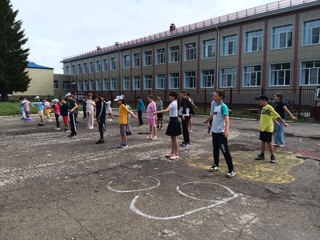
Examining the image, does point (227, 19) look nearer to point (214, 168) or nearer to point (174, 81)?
point (174, 81)

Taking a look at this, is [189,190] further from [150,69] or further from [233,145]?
[150,69]

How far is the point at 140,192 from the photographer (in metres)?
5.09

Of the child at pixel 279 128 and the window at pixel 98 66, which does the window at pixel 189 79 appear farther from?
the child at pixel 279 128

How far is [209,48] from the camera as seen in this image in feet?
111

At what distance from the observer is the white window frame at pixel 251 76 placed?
29156 millimetres

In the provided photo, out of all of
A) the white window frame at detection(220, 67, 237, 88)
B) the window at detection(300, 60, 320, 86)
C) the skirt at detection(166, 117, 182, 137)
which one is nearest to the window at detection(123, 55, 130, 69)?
the white window frame at detection(220, 67, 237, 88)

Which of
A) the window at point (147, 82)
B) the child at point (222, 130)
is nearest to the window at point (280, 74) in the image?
the window at point (147, 82)

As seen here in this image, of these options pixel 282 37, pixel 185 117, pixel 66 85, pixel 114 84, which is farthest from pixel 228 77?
pixel 66 85

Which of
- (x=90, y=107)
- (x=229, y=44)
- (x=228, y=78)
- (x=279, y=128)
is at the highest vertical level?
(x=229, y=44)

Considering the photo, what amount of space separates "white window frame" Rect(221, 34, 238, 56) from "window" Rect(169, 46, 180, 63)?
7.30m

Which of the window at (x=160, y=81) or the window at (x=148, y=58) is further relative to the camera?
the window at (x=148, y=58)

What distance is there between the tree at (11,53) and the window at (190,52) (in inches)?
905

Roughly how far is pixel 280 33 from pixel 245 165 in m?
24.4

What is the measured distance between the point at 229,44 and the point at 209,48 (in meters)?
2.79
